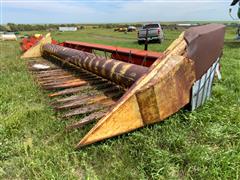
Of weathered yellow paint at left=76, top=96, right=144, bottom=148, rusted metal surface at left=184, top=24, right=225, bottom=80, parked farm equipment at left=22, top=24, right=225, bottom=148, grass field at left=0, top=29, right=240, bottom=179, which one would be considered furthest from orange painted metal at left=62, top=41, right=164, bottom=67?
weathered yellow paint at left=76, top=96, right=144, bottom=148

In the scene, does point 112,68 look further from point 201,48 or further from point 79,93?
point 201,48

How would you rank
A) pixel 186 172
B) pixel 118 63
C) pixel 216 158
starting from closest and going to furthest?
1. pixel 186 172
2. pixel 216 158
3. pixel 118 63

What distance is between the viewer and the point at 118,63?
3.40m

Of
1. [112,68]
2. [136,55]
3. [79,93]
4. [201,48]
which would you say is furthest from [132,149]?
[136,55]

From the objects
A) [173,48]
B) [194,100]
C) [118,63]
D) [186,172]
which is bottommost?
[186,172]

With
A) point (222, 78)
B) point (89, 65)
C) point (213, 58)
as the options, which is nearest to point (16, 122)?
point (89, 65)

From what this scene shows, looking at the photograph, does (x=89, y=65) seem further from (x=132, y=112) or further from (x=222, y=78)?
(x=222, y=78)

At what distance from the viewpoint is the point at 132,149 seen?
6.93 feet

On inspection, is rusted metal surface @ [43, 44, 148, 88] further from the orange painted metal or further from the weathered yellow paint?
the weathered yellow paint

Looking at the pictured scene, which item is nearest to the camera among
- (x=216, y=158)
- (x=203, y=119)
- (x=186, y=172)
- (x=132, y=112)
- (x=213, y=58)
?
(x=186, y=172)

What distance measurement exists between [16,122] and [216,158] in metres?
2.20

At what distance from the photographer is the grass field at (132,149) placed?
1828 mm

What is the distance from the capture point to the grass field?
183 centimetres

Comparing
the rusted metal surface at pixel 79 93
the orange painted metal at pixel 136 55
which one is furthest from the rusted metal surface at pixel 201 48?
the rusted metal surface at pixel 79 93
